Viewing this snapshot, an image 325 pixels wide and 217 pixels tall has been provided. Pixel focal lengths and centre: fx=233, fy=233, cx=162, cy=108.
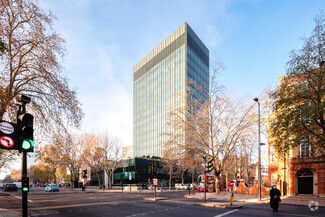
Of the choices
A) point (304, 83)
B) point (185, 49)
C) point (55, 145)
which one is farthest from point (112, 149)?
point (185, 49)

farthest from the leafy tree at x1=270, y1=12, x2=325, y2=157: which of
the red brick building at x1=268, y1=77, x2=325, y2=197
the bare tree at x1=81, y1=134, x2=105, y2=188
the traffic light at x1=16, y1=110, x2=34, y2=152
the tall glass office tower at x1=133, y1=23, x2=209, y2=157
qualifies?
the tall glass office tower at x1=133, y1=23, x2=209, y2=157

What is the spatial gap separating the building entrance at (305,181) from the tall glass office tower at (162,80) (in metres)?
49.6

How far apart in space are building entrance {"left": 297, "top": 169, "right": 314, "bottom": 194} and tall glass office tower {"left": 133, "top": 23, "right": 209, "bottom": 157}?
4962 centimetres

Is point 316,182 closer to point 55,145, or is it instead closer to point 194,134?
point 194,134

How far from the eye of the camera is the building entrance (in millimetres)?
25734

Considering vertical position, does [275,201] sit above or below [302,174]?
above

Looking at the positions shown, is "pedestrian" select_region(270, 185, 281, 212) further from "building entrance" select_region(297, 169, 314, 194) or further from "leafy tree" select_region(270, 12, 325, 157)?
"building entrance" select_region(297, 169, 314, 194)

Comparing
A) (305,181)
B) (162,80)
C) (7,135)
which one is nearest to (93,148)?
(305,181)

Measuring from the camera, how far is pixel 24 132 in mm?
6496

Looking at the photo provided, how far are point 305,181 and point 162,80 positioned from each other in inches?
2717

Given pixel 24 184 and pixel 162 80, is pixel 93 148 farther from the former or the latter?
pixel 162 80

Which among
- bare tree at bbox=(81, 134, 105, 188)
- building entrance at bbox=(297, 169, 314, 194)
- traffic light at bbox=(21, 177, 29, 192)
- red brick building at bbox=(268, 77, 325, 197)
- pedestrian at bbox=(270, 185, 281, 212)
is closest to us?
traffic light at bbox=(21, 177, 29, 192)

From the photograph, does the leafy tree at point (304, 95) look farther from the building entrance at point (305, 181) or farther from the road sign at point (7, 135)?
the road sign at point (7, 135)

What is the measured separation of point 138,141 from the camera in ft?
333
